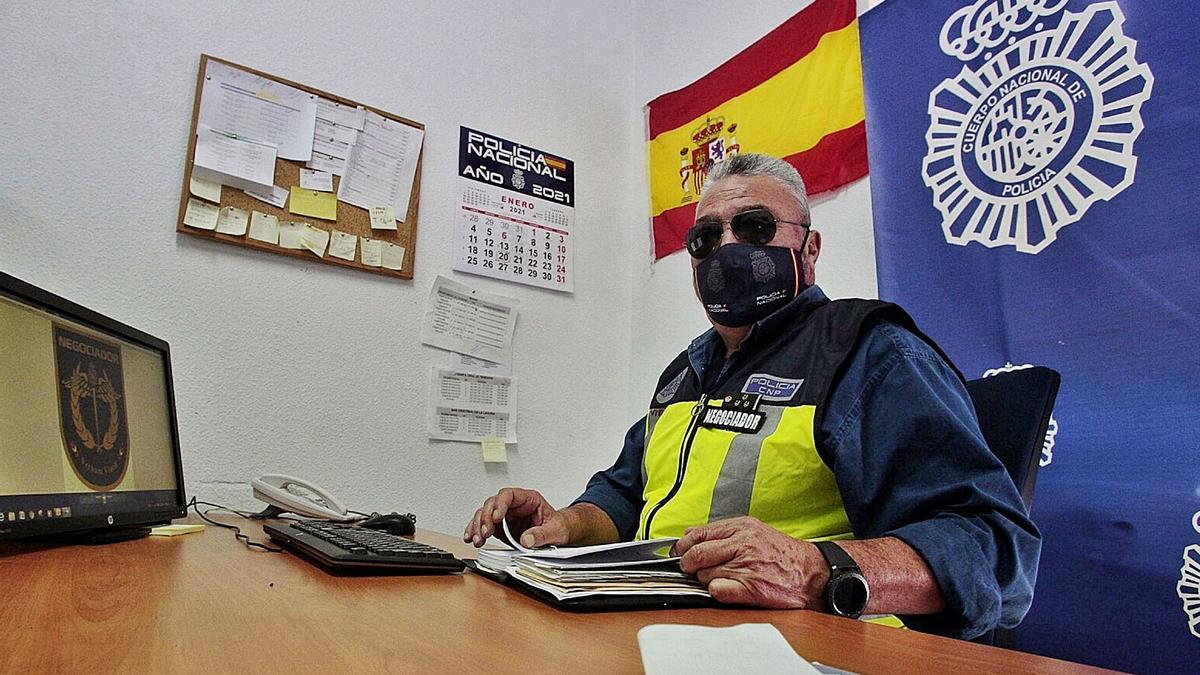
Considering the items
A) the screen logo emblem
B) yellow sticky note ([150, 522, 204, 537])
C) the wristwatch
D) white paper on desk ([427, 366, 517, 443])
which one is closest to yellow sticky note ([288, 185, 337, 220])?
white paper on desk ([427, 366, 517, 443])

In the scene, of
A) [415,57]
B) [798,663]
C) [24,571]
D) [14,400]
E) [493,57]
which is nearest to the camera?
[798,663]

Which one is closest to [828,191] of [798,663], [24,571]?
[798,663]

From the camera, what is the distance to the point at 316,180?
1.85 meters

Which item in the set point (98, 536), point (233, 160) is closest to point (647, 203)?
point (233, 160)

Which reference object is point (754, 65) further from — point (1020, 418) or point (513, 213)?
point (1020, 418)

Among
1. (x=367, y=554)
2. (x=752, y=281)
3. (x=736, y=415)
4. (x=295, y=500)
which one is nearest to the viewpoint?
(x=367, y=554)

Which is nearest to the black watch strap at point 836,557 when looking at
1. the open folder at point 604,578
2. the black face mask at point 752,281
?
the open folder at point 604,578

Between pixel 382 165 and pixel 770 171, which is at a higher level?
pixel 382 165

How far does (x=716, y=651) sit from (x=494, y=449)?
66.0 inches

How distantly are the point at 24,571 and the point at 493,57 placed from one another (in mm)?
1888

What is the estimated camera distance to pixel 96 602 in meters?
0.59

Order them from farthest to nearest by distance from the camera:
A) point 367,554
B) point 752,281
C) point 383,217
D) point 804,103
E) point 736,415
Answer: point 383,217
point 804,103
point 752,281
point 736,415
point 367,554

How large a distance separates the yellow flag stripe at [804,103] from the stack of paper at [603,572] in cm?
129

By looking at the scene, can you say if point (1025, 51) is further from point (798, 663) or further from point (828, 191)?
point (798, 663)
